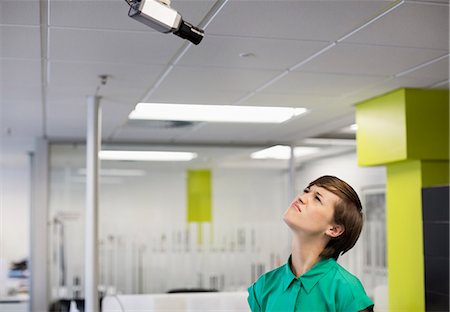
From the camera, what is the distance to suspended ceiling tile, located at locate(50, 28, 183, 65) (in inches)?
135

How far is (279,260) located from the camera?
7945 millimetres

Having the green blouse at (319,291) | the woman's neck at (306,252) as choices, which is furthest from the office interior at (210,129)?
the green blouse at (319,291)

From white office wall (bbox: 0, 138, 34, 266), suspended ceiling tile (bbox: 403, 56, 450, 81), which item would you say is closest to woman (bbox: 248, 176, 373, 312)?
suspended ceiling tile (bbox: 403, 56, 450, 81)

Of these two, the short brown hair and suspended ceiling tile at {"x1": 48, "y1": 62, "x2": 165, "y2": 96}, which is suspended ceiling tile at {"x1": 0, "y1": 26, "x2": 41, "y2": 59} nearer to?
suspended ceiling tile at {"x1": 48, "y1": 62, "x2": 165, "y2": 96}

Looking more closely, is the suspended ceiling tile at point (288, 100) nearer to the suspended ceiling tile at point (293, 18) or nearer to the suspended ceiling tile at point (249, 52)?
the suspended ceiling tile at point (249, 52)

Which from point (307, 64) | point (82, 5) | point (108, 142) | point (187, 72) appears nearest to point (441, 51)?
point (307, 64)

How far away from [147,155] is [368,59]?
412 cm

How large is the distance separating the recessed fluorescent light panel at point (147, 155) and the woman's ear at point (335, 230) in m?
5.67

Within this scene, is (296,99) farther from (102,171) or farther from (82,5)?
(102,171)

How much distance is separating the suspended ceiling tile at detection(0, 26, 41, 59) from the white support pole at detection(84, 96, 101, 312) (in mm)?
1227

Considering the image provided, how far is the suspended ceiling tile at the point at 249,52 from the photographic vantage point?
11.7 ft

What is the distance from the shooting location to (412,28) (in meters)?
3.32

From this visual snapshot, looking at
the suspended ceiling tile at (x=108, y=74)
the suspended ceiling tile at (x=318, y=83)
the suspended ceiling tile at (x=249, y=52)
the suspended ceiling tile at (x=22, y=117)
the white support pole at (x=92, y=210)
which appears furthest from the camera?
the suspended ceiling tile at (x=22, y=117)

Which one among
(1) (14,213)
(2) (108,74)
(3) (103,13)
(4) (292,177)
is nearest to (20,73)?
(2) (108,74)
